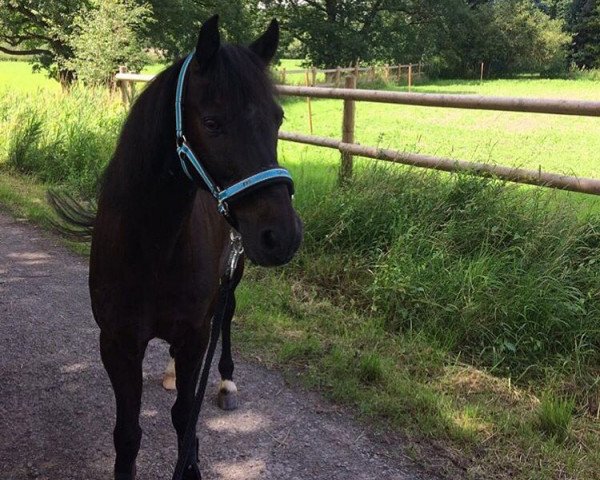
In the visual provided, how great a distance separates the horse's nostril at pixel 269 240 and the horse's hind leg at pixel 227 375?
1.66 metres

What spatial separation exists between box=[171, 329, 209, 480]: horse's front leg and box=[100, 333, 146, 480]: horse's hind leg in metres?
0.18

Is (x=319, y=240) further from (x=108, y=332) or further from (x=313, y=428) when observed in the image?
(x=108, y=332)

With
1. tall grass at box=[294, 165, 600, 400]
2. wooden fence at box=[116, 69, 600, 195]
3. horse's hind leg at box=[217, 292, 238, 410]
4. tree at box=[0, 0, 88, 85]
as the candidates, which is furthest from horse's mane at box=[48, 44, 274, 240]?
tree at box=[0, 0, 88, 85]

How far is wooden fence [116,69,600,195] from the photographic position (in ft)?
13.3

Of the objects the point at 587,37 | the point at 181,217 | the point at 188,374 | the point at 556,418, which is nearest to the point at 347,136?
the point at 556,418

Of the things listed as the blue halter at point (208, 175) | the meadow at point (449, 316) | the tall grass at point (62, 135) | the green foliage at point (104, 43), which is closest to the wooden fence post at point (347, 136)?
the meadow at point (449, 316)

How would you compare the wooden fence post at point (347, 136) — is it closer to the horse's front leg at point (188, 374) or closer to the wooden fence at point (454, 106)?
the wooden fence at point (454, 106)

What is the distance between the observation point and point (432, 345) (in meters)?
3.92

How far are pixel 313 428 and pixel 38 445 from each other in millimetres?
1456

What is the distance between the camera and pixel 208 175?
71.4 inches

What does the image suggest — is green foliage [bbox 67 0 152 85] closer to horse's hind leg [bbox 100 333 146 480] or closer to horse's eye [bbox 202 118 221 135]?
horse's hind leg [bbox 100 333 146 480]

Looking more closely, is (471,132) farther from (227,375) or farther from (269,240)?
(269,240)

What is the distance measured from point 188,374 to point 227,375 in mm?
1040

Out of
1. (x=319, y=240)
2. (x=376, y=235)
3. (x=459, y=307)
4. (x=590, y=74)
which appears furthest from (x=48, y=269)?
(x=590, y=74)
